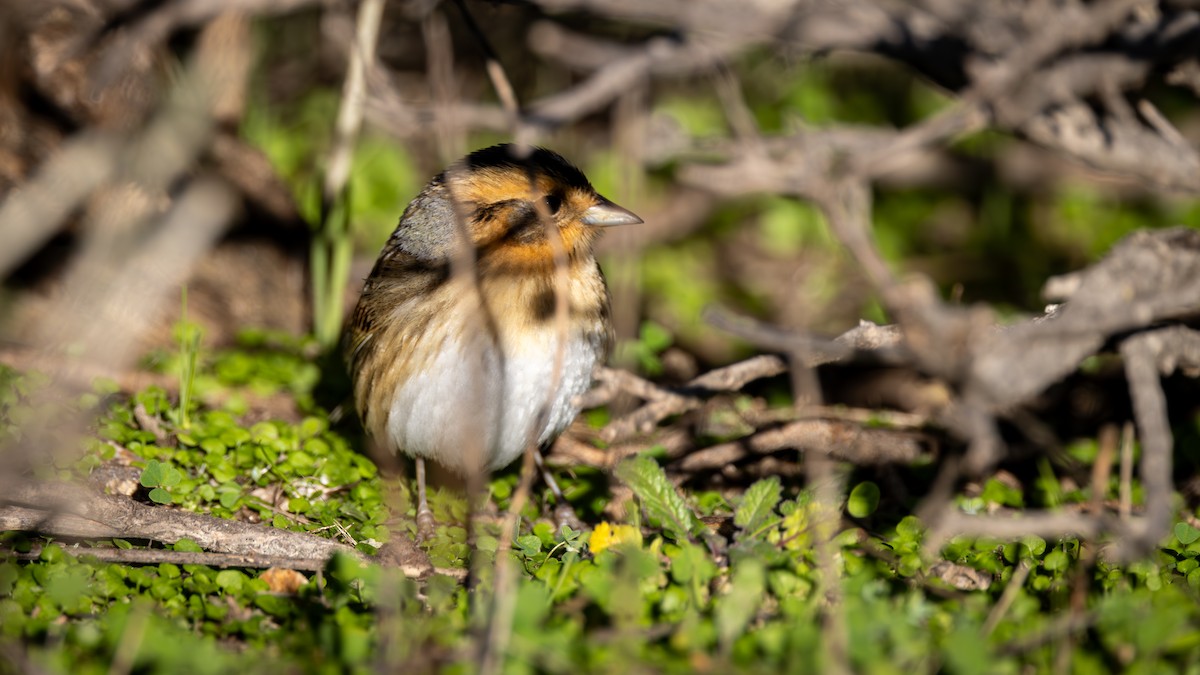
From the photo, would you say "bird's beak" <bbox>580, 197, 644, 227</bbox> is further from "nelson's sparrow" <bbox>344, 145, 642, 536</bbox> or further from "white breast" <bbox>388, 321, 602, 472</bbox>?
"white breast" <bbox>388, 321, 602, 472</bbox>

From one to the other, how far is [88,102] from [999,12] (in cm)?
389

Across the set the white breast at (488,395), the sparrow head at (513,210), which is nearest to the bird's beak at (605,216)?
the sparrow head at (513,210)

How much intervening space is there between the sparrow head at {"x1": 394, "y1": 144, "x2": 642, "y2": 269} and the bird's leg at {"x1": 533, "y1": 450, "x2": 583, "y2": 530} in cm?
74

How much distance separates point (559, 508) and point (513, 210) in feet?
3.58

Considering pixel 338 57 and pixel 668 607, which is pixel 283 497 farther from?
pixel 338 57

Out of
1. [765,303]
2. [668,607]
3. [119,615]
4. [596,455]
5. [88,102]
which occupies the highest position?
[88,102]

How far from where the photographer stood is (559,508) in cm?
454

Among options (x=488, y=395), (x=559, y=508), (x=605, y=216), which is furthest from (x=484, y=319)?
(x=559, y=508)

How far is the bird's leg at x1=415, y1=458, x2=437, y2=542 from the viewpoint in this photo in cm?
429

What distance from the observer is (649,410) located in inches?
174

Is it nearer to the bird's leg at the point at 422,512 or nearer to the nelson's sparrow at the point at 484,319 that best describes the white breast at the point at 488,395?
the nelson's sparrow at the point at 484,319

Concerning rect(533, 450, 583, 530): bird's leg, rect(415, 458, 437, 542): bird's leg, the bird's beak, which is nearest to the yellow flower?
rect(533, 450, 583, 530): bird's leg

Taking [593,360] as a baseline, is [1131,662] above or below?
below

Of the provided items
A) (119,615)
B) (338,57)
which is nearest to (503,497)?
(119,615)
